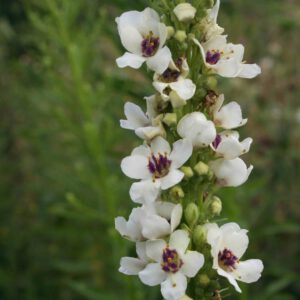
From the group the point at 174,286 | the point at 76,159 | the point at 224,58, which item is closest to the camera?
the point at 174,286

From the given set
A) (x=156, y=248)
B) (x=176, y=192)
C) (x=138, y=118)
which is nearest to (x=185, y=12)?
(x=138, y=118)

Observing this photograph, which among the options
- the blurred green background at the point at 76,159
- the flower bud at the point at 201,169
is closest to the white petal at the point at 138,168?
the flower bud at the point at 201,169

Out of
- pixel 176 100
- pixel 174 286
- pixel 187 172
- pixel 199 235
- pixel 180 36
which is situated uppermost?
pixel 180 36

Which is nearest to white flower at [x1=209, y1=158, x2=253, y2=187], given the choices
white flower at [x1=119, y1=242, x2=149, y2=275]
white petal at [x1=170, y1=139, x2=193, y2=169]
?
white petal at [x1=170, y1=139, x2=193, y2=169]

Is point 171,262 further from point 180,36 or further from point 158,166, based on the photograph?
point 180,36

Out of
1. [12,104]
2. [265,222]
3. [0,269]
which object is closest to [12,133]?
[12,104]

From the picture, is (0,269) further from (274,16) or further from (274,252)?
(274,16)

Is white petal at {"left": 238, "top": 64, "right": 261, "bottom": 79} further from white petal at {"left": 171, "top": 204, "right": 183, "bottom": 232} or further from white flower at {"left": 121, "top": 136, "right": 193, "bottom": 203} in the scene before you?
white petal at {"left": 171, "top": 204, "right": 183, "bottom": 232}
